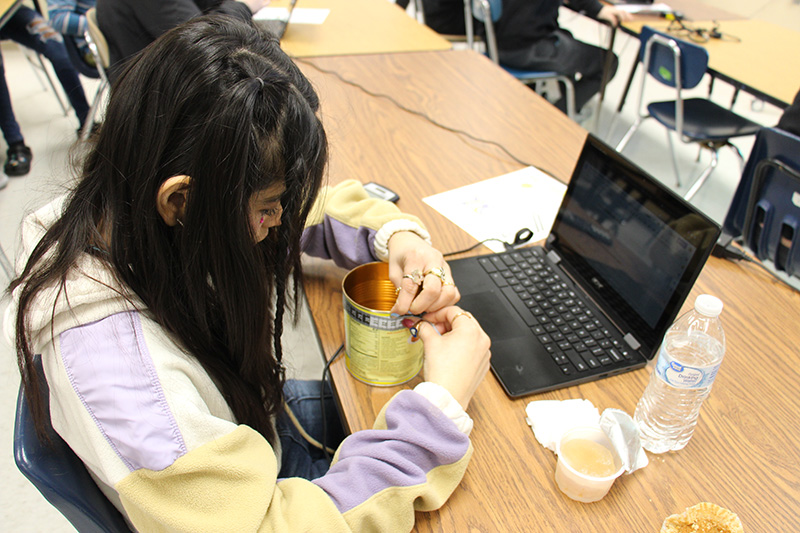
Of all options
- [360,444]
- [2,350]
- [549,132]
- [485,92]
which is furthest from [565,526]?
[2,350]

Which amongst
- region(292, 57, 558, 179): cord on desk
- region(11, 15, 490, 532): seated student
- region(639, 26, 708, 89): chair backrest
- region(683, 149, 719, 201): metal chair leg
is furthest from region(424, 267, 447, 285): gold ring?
region(683, 149, 719, 201): metal chair leg

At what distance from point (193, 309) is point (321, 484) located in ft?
0.76

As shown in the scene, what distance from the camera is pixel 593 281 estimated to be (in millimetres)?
858

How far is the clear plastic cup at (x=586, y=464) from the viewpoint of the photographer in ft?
1.90

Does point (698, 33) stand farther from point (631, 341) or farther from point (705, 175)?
point (631, 341)

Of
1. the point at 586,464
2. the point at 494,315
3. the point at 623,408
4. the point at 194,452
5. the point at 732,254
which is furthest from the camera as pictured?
the point at 732,254

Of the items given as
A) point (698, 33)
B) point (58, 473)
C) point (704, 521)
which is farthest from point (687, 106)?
point (58, 473)

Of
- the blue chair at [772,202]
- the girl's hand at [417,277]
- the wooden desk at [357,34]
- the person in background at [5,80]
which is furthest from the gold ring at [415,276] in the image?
the person in background at [5,80]

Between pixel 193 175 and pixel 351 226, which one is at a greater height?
pixel 193 175

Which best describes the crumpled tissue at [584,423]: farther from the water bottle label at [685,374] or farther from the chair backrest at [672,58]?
the chair backrest at [672,58]

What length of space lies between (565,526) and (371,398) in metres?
0.27

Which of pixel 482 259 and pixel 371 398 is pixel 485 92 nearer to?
pixel 482 259

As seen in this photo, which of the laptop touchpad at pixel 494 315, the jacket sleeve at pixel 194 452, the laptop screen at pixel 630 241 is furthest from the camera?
the laptop touchpad at pixel 494 315

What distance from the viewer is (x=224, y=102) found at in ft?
1.65
